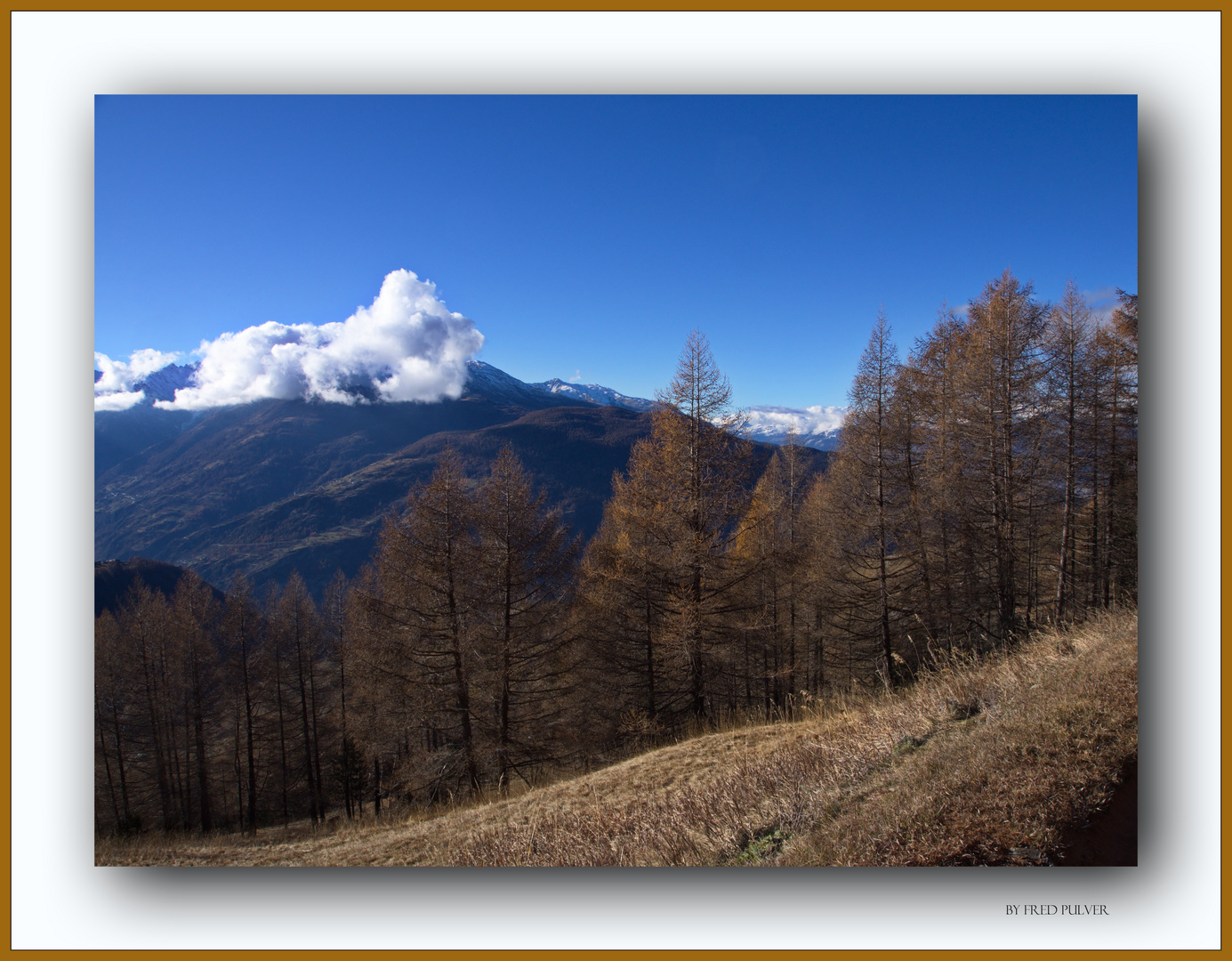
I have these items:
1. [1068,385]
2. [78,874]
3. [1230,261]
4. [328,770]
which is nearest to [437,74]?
[1230,261]

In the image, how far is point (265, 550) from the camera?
140250mm

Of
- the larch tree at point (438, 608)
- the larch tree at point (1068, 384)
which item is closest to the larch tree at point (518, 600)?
the larch tree at point (438, 608)

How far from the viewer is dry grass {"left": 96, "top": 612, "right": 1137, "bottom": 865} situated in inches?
130

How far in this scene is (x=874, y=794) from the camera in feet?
12.8

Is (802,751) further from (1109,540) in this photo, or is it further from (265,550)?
(265,550)

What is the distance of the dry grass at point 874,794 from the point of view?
3293 mm

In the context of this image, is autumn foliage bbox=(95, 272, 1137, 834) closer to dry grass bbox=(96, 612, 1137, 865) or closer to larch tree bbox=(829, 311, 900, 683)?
larch tree bbox=(829, 311, 900, 683)

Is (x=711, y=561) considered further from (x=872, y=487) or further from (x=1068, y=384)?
(x=1068, y=384)

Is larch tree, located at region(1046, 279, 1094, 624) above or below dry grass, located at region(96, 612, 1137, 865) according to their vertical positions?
above

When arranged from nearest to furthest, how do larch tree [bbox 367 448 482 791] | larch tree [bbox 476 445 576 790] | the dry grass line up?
the dry grass, larch tree [bbox 367 448 482 791], larch tree [bbox 476 445 576 790]

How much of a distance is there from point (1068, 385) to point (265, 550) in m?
170

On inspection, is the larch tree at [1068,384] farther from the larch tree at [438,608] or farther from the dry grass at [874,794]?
the larch tree at [438,608]

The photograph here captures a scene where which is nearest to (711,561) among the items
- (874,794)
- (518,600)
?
(518,600)

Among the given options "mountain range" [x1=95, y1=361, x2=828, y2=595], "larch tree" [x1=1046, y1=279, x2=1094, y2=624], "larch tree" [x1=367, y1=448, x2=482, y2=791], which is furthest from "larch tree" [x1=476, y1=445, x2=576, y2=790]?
"mountain range" [x1=95, y1=361, x2=828, y2=595]
